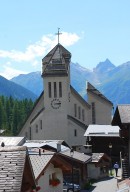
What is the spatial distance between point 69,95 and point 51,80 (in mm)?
3996

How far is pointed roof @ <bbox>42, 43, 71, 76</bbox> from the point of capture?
219 feet

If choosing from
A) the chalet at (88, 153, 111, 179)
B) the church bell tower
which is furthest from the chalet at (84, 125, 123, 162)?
the church bell tower

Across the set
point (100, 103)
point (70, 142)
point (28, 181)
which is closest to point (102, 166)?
point (70, 142)

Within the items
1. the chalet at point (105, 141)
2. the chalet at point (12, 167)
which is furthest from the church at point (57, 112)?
the chalet at point (12, 167)

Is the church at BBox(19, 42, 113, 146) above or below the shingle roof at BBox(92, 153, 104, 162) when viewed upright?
above

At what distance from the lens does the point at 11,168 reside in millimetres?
9234

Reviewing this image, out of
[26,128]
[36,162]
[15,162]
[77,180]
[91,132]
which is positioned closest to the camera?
[15,162]

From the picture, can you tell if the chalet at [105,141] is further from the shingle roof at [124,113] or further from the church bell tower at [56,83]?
the shingle roof at [124,113]

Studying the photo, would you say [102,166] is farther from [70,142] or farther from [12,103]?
[12,103]

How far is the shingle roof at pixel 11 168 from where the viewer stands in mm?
8859

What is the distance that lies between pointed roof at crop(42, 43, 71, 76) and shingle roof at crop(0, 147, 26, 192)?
187 feet

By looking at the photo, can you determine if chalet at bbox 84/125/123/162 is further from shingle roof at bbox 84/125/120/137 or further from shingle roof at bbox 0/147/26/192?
shingle roof at bbox 0/147/26/192

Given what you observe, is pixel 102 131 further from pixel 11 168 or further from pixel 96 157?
pixel 11 168

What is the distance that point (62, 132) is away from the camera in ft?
217
